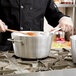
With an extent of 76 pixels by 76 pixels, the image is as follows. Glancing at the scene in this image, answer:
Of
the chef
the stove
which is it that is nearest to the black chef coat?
the chef

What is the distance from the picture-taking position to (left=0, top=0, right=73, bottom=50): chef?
164 cm

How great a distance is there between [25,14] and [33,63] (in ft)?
2.34

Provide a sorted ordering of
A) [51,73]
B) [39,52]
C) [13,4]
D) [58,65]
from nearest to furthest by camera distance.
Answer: [51,73], [58,65], [39,52], [13,4]

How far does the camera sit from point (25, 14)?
5.50ft

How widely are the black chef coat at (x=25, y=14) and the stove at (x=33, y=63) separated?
48 centimetres

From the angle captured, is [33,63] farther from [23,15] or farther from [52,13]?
[52,13]

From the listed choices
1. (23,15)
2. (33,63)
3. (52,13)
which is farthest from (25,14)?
(33,63)

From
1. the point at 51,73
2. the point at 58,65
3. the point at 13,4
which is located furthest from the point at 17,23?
the point at 51,73

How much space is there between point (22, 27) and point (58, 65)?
0.76 meters

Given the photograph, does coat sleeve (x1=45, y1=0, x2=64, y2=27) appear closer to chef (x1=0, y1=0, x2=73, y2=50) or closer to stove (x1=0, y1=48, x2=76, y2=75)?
chef (x1=0, y1=0, x2=73, y2=50)

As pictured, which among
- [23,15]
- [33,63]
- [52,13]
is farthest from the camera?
[52,13]

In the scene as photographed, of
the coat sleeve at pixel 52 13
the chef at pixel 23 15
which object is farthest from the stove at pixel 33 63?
the coat sleeve at pixel 52 13

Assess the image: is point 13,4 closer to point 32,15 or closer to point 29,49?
point 32,15

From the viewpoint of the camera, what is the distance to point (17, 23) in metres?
1.66
